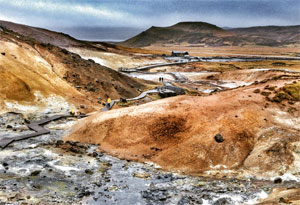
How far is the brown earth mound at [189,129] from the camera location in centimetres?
1714

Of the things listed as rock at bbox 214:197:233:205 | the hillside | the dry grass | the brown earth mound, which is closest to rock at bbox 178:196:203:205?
rock at bbox 214:197:233:205

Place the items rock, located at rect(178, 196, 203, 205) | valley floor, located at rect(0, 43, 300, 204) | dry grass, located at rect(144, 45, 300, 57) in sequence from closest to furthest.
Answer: rock, located at rect(178, 196, 203, 205)
valley floor, located at rect(0, 43, 300, 204)
dry grass, located at rect(144, 45, 300, 57)

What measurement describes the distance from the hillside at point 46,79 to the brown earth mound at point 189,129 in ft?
25.9

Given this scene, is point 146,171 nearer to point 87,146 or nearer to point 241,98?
point 87,146

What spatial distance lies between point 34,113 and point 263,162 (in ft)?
63.7

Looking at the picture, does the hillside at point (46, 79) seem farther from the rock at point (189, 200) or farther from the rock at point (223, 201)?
the rock at point (223, 201)

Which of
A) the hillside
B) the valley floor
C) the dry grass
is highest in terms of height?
the dry grass

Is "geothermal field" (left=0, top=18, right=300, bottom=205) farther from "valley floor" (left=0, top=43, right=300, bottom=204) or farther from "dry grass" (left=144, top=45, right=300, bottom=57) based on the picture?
"dry grass" (left=144, top=45, right=300, bottom=57)

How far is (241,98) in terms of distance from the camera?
834 inches

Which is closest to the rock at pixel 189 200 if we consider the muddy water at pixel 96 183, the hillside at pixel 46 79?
the muddy water at pixel 96 183

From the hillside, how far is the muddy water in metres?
9.88

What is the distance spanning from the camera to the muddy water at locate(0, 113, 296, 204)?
1317 centimetres

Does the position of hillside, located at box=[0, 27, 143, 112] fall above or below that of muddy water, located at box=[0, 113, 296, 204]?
above

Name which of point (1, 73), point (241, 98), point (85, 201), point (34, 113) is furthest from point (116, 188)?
point (1, 73)
